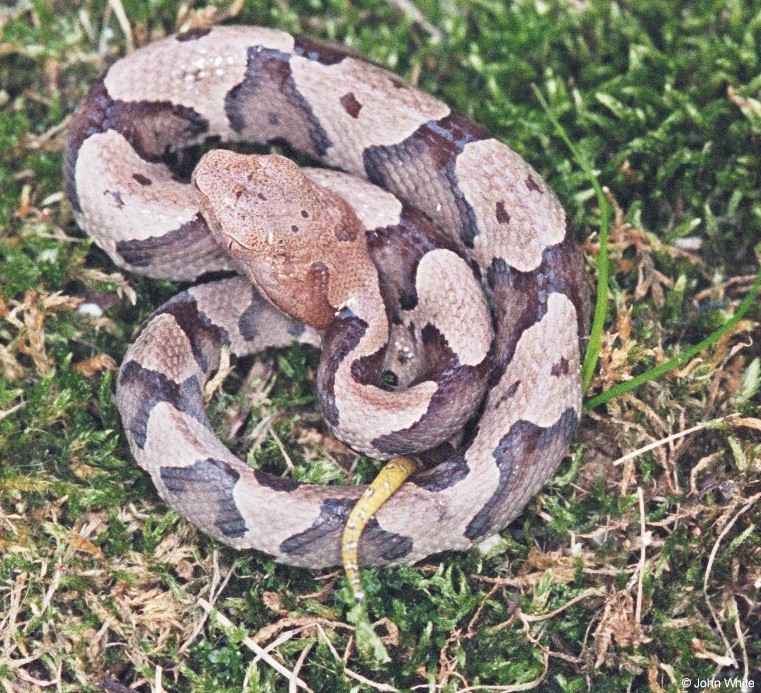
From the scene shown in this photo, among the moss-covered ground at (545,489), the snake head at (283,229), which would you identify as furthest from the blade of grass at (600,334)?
the snake head at (283,229)

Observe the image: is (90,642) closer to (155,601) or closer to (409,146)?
(155,601)

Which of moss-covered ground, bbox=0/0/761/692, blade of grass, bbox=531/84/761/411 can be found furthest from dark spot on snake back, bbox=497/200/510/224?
moss-covered ground, bbox=0/0/761/692

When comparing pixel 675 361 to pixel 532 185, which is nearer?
pixel 675 361

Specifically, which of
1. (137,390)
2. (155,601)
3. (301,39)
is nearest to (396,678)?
(155,601)

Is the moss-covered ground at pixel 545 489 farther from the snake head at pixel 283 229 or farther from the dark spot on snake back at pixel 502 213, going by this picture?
the dark spot on snake back at pixel 502 213

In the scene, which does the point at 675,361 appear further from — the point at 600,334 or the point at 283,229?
the point at 283,229

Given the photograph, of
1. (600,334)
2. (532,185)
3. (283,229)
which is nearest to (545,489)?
(600,334)
